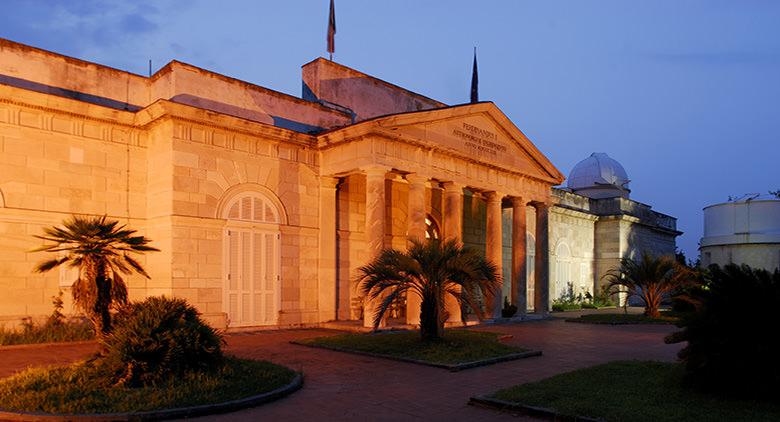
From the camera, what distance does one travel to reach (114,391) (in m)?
7.73

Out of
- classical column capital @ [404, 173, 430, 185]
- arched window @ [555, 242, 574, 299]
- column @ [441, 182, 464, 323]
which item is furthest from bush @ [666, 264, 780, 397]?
arched window @ [555, 242, 574, 299]

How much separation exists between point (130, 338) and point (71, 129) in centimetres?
857

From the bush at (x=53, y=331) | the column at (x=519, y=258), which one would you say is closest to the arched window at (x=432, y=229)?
the column at (x=519, y=258)

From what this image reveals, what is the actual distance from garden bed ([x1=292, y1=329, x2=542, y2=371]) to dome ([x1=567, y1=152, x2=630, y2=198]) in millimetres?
28510

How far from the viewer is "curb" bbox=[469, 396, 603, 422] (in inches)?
277

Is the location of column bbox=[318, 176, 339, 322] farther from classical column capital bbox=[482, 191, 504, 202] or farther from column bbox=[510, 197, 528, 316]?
column bbox=[510, 197, 528, 316]

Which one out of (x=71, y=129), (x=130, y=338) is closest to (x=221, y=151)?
(x=71, y=129)

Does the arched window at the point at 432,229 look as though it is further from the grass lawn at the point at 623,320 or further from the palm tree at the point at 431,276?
the palm tree at the point at 431,276

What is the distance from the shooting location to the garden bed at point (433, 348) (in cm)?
1148

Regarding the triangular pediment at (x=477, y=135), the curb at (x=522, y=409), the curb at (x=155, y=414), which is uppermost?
the triangular pediment at (x=477, y=135)

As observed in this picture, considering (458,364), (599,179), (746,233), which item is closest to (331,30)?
(458,364)

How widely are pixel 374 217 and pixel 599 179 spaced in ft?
90.8

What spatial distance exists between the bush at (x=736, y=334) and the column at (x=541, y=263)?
1480cm

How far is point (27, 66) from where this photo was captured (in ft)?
48.2
